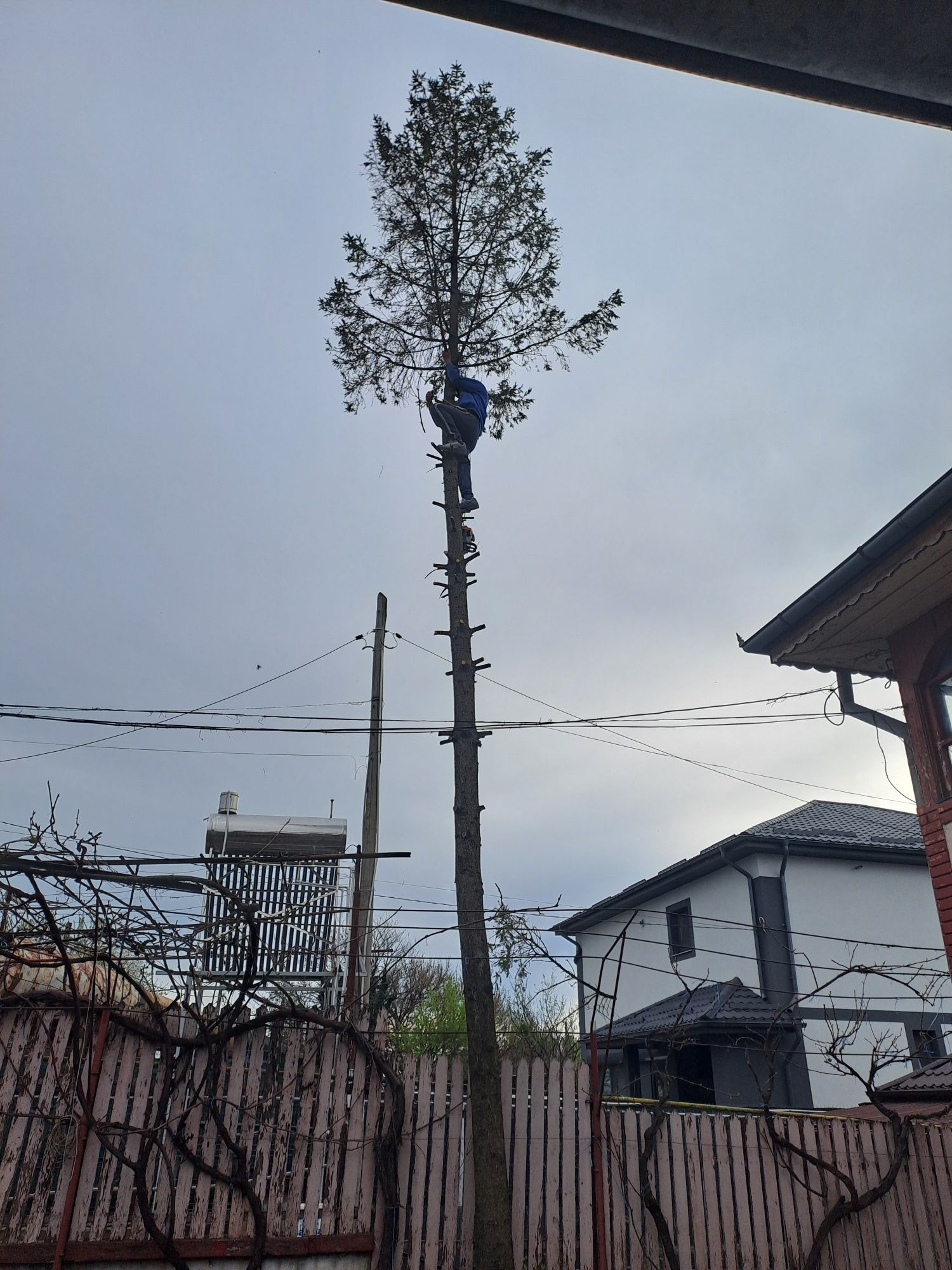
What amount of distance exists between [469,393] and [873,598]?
191 inches

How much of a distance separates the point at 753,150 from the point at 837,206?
1.28 metres

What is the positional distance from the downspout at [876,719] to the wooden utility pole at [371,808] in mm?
5628

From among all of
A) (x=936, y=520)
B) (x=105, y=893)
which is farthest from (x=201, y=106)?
(x=936, y=520)

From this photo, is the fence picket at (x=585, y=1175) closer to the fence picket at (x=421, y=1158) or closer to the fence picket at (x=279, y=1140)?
the fence picket at (x=421, y=1158)

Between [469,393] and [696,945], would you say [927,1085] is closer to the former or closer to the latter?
[469,393]

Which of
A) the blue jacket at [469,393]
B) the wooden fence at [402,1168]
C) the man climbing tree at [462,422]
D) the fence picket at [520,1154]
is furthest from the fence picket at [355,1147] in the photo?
the blue jacket at [469,393]

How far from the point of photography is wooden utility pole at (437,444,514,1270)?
6418mm

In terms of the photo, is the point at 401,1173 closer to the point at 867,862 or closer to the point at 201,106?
the point at 201,106

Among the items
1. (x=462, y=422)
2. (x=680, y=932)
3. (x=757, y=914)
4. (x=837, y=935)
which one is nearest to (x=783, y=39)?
(x=462, y=422)

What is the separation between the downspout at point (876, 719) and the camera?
1013cm

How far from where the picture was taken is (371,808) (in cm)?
1180

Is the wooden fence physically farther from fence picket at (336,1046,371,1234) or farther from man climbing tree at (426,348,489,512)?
man climbing tree at (426,348,489,512)

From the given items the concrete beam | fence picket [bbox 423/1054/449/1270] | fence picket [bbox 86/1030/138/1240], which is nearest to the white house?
fence picket [bbox 423/1054/449/1270]

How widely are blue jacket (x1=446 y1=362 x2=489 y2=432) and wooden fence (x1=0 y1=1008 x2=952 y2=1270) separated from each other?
20.9 feet
